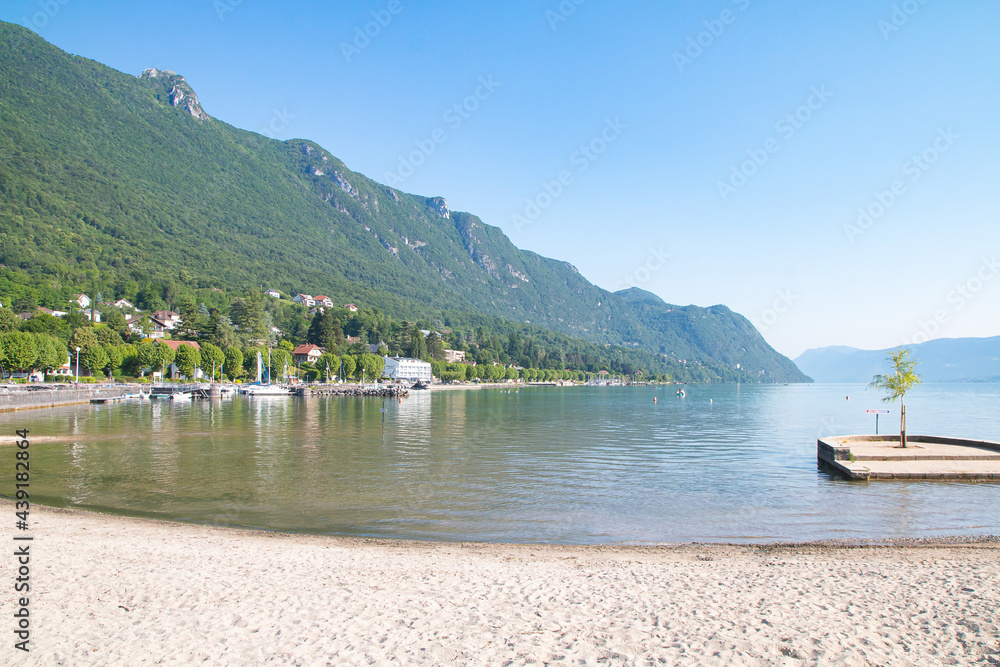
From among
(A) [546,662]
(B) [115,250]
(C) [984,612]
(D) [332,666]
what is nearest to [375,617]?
(D) [332,666]

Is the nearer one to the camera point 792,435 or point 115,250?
point 792,435

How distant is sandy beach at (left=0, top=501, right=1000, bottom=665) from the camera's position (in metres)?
6.55

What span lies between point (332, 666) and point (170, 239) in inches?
8826

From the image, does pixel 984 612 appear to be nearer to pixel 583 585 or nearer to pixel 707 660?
pixel 707 660

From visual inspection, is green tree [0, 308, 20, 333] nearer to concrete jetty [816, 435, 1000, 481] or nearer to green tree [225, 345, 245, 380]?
green tree [225, 345, 245, 380]

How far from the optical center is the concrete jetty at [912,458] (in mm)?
19891

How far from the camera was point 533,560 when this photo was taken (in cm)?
1101

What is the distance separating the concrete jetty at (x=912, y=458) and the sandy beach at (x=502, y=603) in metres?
8.85

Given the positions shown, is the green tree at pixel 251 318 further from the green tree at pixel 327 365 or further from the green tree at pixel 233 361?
the green tree at pixel 233 361

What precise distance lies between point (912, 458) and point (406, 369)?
15009 cm

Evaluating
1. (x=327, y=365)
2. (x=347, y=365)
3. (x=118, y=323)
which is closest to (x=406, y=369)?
(x=347, y=365)

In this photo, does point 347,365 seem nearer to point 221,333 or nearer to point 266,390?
point 221,333

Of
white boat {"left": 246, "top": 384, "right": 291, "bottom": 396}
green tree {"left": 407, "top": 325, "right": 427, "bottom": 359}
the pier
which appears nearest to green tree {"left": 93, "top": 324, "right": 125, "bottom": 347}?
white boat {"left": 246, "top": 384, "right": 291, "bottom": 396}

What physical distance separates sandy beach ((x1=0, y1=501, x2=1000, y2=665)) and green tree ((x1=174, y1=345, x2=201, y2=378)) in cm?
9378
